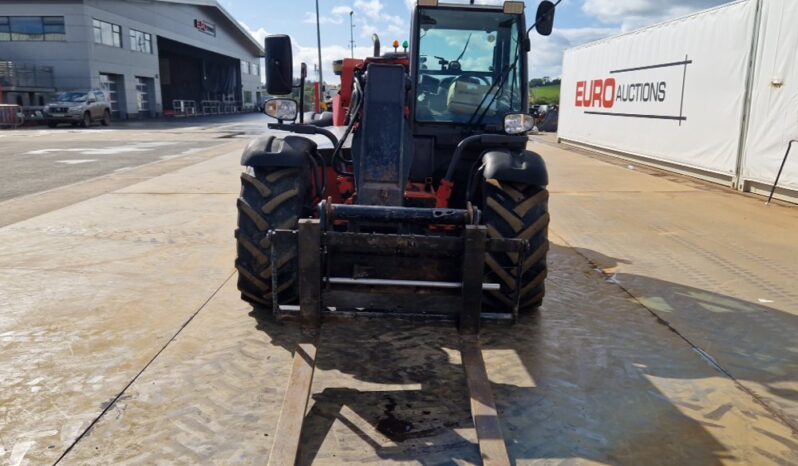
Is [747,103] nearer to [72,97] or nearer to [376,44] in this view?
[376,44]

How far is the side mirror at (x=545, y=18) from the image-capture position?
4695 mm

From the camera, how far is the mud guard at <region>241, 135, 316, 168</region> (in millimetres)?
4402

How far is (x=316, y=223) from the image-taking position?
367 centimetres

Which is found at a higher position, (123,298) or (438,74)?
(438,74)

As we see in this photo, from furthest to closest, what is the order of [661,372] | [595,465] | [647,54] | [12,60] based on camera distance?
[12,60] → [647,54] → [661,372] → [595,465]

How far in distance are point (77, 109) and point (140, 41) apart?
16.5 meters

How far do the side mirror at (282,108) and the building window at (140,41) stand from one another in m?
41.7

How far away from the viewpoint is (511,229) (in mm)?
4281

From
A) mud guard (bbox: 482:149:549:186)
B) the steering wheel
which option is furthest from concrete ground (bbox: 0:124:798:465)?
the steering wheel

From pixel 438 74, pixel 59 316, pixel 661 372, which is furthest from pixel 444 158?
pixel 59 316

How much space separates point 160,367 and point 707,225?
7.61 metres

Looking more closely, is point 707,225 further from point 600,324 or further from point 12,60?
point 12,60

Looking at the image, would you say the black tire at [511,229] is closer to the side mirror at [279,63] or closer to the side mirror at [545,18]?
the side mirror at [545,18]

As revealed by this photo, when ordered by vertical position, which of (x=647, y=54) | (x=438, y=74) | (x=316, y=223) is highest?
(x=647, y=54)
